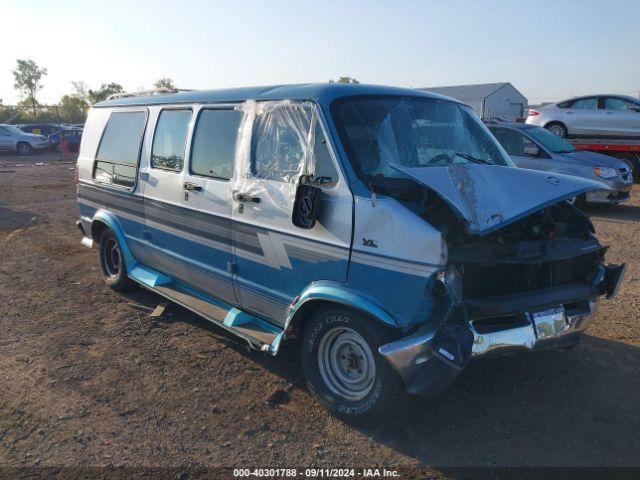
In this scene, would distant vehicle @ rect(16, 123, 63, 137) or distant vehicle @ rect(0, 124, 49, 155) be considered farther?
distant vehicle @ rect(16, 123, 63, 137)

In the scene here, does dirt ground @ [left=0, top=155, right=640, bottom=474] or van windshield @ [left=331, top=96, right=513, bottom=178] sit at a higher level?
van windshield @ [left=331, top=96, right=513, bottom=178]

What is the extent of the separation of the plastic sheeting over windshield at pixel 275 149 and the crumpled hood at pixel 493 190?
0.78 metres

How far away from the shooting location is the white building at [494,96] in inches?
1874

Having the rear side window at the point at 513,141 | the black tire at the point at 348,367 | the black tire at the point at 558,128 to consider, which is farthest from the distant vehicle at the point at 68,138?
the black tire at the point at 348,367

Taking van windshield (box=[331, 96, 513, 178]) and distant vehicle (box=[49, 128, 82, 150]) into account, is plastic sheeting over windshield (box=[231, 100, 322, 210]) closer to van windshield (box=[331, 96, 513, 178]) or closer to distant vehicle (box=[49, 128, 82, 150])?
van windshield (box=[331, 96, 513, 178])

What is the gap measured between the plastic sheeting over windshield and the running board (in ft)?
3.26

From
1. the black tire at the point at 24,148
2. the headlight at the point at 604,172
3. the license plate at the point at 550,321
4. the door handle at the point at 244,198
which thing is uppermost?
the door handle at the point at 244,198

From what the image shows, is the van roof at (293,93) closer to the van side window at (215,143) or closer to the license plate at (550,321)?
the van side window at (215,143)

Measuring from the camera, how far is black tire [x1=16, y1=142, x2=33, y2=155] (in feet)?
89.4

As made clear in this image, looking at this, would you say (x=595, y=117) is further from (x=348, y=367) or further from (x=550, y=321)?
(x=348, y=367)

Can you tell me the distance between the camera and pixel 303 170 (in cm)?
380

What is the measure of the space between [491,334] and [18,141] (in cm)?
2903

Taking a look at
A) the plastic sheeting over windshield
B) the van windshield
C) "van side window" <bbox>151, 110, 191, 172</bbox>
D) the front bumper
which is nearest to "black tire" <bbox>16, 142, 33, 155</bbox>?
"van side window" <bbox>151, 110, 191, 172</bbox>

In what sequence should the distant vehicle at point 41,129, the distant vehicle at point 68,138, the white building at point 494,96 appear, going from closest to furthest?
the distant vehicle at point 68,138 < the distant vehicle at point 41,129 < the white building at point 494,96
